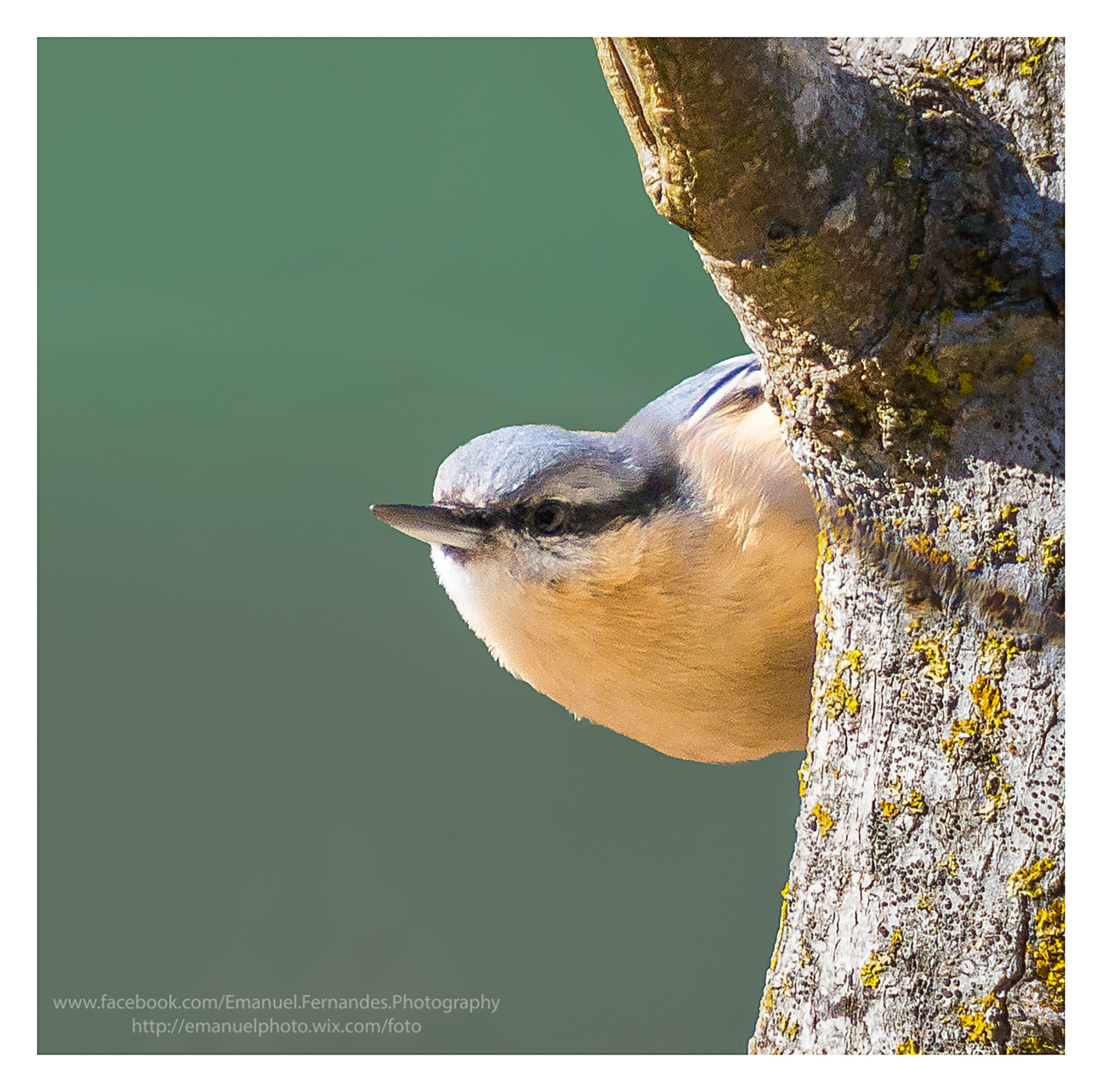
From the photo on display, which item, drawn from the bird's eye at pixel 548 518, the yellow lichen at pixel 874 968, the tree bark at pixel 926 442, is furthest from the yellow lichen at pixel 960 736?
the bird's eye at pixel 548 518

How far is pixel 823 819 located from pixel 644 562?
36cm

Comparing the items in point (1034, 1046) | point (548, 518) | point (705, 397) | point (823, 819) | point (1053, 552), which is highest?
point (705, 397)

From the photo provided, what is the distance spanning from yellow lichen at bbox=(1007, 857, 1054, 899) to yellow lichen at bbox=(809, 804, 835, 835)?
106mm

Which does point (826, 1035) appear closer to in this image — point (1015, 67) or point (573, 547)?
point (573, 547)

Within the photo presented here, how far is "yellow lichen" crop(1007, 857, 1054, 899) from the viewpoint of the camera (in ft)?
1.76

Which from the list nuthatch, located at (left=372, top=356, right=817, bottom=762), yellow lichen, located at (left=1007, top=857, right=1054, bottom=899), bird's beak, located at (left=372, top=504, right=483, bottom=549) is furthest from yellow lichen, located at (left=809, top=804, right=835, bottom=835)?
bird's beak, located at (left=372, top=504, right=483, bottom=549)

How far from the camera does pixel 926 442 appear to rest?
583 mm

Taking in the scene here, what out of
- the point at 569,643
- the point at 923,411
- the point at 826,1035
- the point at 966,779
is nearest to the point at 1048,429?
the point at 923,411

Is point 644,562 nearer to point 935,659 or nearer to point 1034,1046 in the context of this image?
point 935,659

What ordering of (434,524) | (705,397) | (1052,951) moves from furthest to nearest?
(705,397), (434,524), (1052,951)

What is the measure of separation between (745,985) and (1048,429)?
106 inches

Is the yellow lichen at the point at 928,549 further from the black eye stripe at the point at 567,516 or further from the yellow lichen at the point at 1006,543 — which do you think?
the black eye stripe at the point at 567,516

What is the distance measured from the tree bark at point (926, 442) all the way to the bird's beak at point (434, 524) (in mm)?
400

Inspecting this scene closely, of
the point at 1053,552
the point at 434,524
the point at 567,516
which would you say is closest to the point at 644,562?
the point at 567,516
